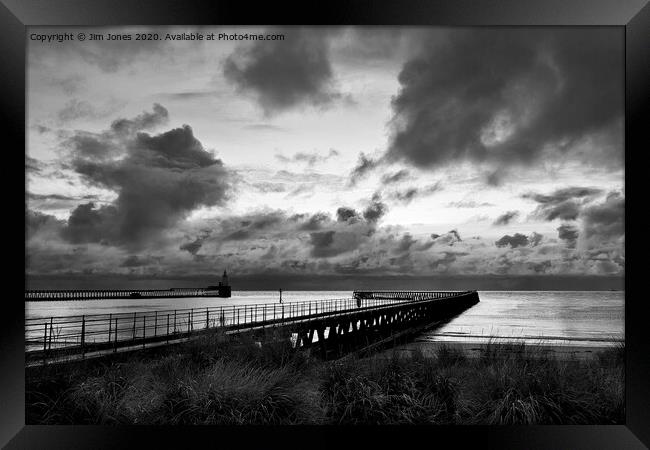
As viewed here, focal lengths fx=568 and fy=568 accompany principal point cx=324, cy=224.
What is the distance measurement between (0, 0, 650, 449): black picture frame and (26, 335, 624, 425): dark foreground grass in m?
0.93

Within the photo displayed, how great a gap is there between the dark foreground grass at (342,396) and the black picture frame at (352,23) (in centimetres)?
93

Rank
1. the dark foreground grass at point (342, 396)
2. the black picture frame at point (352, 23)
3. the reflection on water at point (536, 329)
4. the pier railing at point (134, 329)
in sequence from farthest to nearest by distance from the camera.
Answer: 1. the reflection on water at point (536, 329)
2. the pier railing at point (134, 329)
3. the dark foreground grass at point (342, 396)
4. the black picture frame at point (352, 23)

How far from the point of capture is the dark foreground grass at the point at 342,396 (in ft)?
25.7

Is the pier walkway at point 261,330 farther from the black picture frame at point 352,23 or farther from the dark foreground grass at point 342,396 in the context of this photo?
the black picture frame at point 352,23

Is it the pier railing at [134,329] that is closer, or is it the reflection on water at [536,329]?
the pier railing at [134,329]

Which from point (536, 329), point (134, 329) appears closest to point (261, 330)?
point (134, 329)

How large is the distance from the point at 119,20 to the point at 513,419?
727cm

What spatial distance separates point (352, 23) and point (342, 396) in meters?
5.20

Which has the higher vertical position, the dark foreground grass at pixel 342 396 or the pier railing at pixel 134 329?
the dark foreground grass at pixel 342 396

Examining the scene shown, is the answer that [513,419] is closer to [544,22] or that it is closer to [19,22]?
[544,22]

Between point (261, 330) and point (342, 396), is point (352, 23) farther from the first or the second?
point (261, 330)

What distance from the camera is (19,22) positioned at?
6.75 m

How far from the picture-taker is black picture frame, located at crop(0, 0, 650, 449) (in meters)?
6.58

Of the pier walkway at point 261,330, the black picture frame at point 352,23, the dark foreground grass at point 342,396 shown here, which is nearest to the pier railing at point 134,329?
the pier walkway at point 261,330
